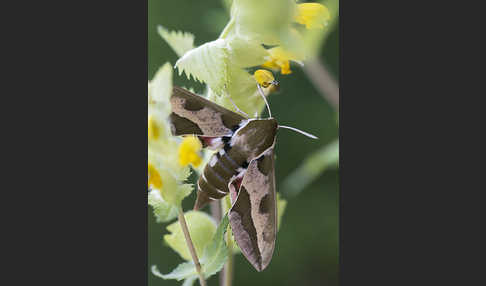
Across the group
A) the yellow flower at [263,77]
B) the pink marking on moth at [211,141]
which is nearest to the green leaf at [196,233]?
the pink marking on moth at [211,141]

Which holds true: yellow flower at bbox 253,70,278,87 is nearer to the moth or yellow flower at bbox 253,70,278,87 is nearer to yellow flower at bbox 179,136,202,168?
the moth

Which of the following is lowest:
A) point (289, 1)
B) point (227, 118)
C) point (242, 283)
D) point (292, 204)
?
point (242, 283)

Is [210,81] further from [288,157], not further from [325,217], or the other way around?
[325,217]

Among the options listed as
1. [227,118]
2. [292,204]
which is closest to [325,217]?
[292,204]

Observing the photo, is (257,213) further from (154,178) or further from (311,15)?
(311,15)

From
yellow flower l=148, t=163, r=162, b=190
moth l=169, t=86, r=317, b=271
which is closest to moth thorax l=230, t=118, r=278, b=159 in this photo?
moth l=169, t=86, r=317, b=271

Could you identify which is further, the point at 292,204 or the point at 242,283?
the point at 292,204
